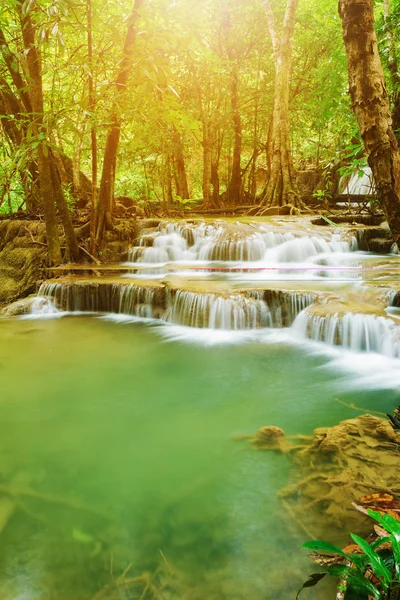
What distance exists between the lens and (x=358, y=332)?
569 centimetres

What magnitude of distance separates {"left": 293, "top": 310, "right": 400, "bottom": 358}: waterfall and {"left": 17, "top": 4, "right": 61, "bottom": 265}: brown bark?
14.6ft

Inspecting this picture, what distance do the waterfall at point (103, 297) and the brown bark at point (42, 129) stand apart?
130 cm

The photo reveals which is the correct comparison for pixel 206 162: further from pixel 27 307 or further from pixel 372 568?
pixel 372 568

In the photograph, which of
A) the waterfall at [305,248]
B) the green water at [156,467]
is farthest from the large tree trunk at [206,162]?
the green water at [156,467]

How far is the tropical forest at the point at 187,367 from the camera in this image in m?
2.27

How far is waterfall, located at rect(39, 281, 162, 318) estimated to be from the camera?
25.9 feet

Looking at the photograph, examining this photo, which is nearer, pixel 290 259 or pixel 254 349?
pixel 254 349

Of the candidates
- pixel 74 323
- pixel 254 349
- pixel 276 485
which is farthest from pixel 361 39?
pixel 74 323

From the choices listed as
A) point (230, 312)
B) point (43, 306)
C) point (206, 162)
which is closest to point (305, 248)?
point (230, 312)

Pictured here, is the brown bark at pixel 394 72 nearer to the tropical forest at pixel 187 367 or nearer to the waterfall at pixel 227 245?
the tropical forest at pixel 187 367

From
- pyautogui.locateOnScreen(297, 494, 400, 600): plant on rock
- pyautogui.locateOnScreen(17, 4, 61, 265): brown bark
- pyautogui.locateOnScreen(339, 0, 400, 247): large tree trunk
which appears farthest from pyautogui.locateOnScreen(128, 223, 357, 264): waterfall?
pyautogui.locateOnScreen(297, 494, 400, 600): plant on rock

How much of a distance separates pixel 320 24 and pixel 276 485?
56.8 ft

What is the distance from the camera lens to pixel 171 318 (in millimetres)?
7602

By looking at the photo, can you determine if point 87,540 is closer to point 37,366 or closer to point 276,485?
point 276,485
